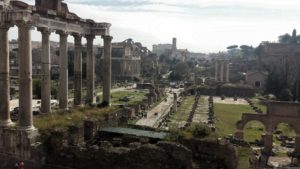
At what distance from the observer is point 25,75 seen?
1898cm

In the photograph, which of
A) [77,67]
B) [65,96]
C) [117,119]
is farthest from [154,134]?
[77,67]

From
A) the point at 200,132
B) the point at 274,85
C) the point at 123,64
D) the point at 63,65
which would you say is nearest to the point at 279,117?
the point at 200,132

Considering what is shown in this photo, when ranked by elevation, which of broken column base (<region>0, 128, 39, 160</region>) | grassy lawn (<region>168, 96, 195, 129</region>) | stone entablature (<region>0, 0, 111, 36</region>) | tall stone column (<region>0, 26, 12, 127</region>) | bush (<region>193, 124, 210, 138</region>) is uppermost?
stone entablature (<region>0, 0, 111, 36</region>)

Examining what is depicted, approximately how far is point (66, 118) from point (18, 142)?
13.1ft

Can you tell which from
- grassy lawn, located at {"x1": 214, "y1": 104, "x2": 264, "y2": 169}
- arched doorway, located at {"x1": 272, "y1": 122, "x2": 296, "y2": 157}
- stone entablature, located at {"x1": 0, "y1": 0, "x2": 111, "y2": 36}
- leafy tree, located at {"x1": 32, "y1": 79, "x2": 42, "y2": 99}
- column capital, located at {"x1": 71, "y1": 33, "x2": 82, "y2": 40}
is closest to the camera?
stone entablature, located at {"x1": 0, "y1": 0, "x2": 111, "y2": 36}

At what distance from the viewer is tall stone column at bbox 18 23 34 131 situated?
18.9m

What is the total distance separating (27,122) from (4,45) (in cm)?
428

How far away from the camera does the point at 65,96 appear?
2570 cm

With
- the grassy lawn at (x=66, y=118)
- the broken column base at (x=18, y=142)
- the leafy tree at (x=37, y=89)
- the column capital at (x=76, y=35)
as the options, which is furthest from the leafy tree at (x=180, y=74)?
the broken column base at (x=18, y=142)

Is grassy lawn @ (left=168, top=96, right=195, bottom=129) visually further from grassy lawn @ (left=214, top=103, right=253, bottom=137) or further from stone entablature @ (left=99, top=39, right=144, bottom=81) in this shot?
stone entablature @ (left=99, top=39, right=144, bottom=81)

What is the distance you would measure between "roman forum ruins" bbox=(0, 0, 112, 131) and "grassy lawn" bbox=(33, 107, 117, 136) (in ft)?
2.73

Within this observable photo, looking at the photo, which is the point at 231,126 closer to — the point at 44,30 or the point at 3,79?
the point at 44,30

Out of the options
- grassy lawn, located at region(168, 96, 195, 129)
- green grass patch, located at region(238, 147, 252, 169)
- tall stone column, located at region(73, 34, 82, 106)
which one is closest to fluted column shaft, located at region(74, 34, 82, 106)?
tall stone column, located at region(73, 34, 82, 106)

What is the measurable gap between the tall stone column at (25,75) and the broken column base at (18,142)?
1.29ft
